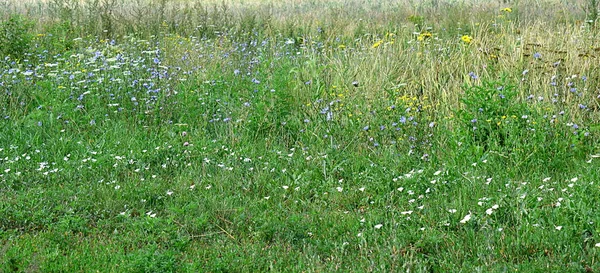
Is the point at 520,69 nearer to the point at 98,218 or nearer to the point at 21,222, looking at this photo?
the point at 98,218

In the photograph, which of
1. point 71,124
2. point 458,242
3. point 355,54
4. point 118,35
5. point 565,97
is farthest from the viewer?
point 118,35

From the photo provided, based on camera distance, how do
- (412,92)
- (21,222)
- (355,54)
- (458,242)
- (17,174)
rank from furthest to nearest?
(355,54) → (412,92) → (17,174) → (21,222) → (458,242)

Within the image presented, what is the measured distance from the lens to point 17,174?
5.63m

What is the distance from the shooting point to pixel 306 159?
234 inches

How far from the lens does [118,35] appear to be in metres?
11.4

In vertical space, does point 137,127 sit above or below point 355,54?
below

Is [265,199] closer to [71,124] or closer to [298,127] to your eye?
[298,127]

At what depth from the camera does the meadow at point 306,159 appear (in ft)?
13.4

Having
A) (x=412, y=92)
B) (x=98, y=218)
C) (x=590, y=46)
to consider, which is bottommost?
(x=98, y=218)

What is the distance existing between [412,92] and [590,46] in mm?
1927

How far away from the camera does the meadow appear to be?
409 centimetres

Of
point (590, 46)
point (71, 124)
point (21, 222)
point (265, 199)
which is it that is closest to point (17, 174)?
point (21, 222)

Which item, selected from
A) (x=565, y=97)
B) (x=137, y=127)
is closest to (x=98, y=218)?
(x=137, y=127)

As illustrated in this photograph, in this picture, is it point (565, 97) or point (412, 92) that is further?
point (412, 92)
